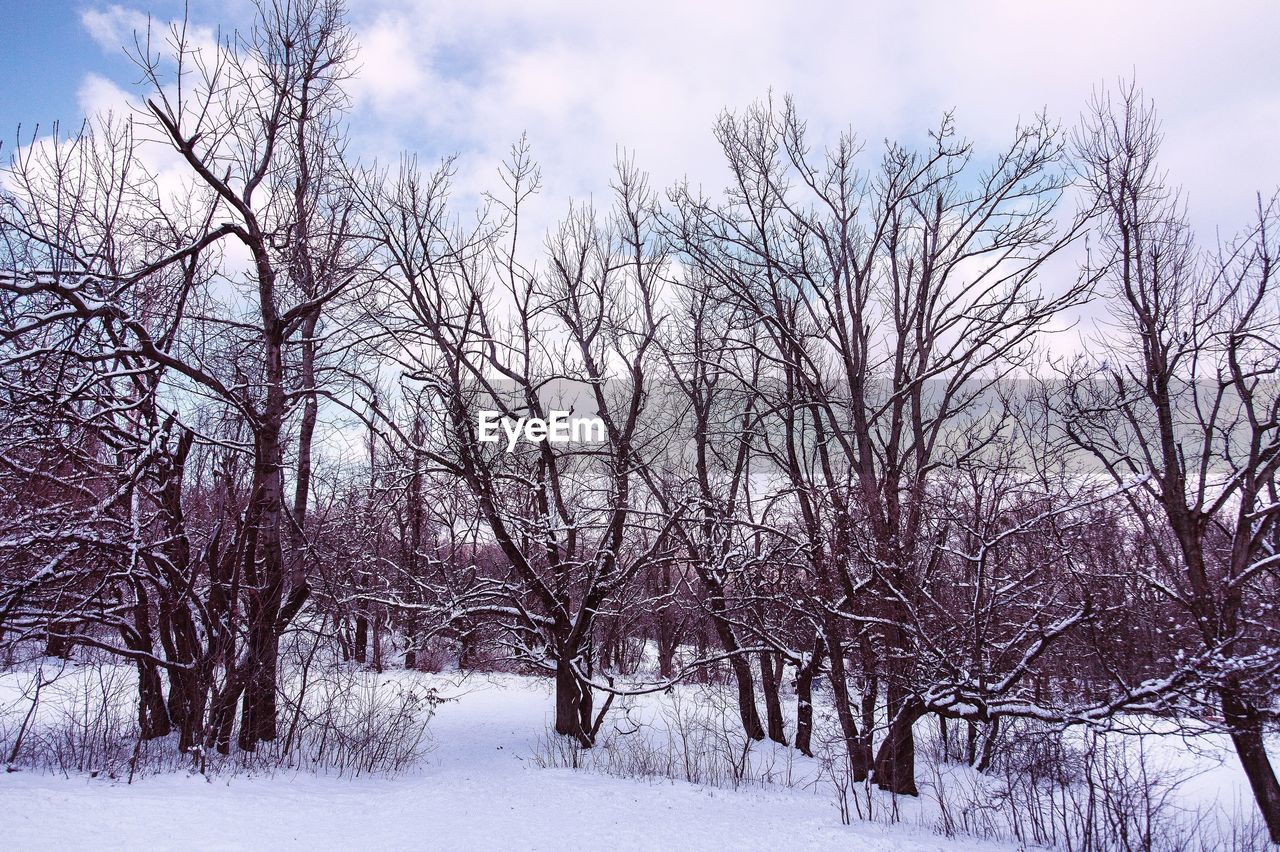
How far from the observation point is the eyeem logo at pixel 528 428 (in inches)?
521

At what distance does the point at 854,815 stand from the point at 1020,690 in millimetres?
2529

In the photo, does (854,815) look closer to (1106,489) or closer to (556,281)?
(1106,489)

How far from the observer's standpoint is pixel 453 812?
7.83 meters

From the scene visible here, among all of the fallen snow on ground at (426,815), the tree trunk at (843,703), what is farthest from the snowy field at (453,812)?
the tree trunk at (843,703)

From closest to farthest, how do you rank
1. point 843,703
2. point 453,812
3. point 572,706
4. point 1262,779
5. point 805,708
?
point 453,812
point 1262,779
point 843,703
point 572,706
point 805,708

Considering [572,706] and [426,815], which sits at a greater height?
[572,706]

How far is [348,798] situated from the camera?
7.79 metres

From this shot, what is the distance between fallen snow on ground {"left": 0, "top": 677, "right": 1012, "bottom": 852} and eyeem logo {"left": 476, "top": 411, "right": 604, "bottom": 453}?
5.59 metres

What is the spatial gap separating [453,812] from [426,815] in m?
0.37

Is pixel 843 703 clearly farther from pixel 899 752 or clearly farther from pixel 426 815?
pixel 426 815

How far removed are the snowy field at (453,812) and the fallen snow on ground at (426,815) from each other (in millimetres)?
16

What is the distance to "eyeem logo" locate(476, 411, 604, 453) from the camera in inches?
521

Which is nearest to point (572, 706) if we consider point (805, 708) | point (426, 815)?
point (805, 708)

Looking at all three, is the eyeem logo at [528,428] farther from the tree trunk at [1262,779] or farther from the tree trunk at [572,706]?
the tree trunk at [1262,779]
